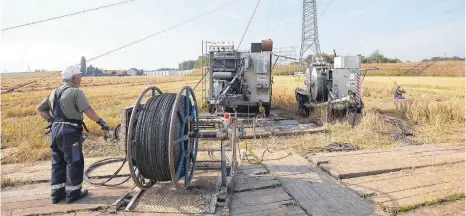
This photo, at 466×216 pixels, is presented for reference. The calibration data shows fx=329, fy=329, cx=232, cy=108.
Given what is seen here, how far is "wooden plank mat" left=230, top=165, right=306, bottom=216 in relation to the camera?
4.12m

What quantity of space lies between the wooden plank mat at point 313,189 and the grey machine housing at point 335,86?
4.43m

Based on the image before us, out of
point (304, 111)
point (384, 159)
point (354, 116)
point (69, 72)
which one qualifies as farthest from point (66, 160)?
point (304, 111)

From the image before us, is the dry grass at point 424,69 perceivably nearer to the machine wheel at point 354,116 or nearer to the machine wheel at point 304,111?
the machine wheel at point 304,111

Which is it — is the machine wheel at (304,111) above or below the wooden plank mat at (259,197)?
above

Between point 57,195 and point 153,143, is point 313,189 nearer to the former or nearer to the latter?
point 153,143

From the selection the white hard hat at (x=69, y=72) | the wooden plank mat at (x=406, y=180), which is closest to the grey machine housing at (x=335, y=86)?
the wooden plank mat at (x=406, y=180)

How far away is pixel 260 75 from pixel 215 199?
7.11 metres

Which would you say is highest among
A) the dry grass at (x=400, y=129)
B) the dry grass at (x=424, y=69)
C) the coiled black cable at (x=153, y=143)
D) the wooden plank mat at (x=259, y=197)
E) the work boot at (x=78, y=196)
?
the dry grass at (x=424, y=69)

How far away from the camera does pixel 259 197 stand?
14.8ft

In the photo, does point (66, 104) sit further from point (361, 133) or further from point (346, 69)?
point (346, 69)

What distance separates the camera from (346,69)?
1034 centimetres

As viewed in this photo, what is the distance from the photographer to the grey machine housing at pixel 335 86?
33.0ft

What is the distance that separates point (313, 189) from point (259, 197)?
0.86 meters

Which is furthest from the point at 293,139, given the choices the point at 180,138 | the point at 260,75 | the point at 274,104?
the point at 274,104
